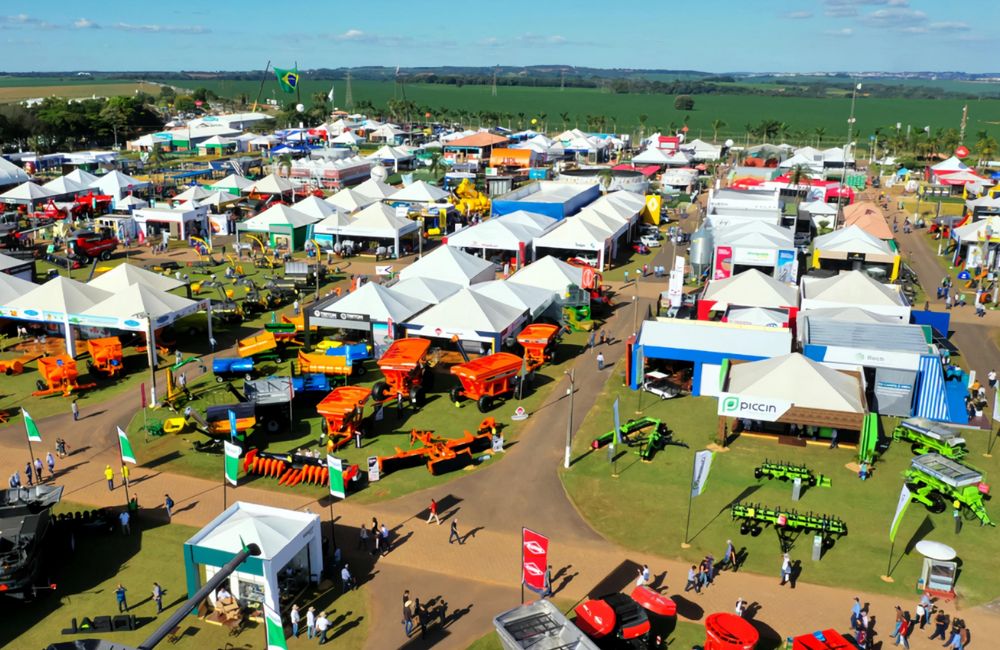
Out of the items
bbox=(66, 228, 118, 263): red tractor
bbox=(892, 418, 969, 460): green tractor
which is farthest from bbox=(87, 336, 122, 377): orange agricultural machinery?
bbox=(892, 418, 969, 460): green tractor

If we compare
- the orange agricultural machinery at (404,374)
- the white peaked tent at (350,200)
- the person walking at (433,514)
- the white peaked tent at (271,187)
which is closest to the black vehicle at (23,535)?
the person walking at (433,514)

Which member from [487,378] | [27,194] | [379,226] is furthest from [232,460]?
[27,194]

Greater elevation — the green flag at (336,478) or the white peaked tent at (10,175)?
the white peaked tent at (10,175)

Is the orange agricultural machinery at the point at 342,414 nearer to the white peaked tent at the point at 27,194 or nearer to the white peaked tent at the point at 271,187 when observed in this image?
the white peaked tent at the point at 271,187

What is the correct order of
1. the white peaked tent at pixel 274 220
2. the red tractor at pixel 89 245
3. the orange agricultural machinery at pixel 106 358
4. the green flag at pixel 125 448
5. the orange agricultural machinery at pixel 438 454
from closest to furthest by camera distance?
1. the green flag at pixel 125 448
2. the orange agricultural machinery at pixel 438 454
3. the orange agricultural machinery at pixel 106 358
4. the red tractor at pixel 89 245
5. the white peaked tent at pixel 274 220

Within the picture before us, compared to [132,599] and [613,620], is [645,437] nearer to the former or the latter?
[613,620]

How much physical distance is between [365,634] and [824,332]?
A: 2409 cm

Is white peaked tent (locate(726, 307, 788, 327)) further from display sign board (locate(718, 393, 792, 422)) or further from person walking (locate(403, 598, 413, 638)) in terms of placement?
person walking (locate(403, 598, 413, 638))

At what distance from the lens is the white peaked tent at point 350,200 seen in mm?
69125

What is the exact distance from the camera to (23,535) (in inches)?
814

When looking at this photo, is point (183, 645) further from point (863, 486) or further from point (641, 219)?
point (641, 219)

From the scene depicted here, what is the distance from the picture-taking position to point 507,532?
77.5ft

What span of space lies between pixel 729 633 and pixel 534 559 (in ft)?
15.5

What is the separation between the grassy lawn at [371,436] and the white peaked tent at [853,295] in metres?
14.3
